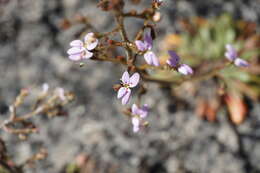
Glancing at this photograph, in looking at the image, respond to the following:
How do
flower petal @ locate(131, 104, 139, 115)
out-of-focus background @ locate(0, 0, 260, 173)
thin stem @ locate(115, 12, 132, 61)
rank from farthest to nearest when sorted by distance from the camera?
out-of-focus background @ locate(0, 0, 260, 173) → flower petal @ locate(131, 104, 139, 115) → thin stem @ locate(115, 12, 132, 61)

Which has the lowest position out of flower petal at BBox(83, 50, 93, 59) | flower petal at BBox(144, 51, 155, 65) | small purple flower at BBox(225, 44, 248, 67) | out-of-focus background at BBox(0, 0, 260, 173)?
out-of-focus background at BBox(0, 0, 260, 173)

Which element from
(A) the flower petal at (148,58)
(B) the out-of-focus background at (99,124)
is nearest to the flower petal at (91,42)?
(A) the flower petal at (148,58)

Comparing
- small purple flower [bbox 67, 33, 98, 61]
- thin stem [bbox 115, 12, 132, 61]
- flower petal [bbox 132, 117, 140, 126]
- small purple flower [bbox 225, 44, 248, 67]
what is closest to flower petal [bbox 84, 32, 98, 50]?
small purple flower [bbox 67, 33, 98, 61]

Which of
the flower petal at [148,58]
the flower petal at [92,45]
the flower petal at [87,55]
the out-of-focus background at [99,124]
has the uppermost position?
the flower petal at [92,45]

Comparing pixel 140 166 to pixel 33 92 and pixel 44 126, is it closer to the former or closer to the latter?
pixel 44 126

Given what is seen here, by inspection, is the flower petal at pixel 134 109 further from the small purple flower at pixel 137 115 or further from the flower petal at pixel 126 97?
the flower petal at pixel 126 97

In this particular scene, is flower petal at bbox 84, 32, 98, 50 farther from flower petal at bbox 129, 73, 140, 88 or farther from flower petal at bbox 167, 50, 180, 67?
flower petal at bbox 167, 50, 180, 67

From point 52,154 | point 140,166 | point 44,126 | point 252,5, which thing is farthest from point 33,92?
point 252,5

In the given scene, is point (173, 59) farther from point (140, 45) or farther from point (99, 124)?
point (99, 124)

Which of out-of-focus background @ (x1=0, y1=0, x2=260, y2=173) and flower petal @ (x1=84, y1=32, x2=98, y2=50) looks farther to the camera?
out-of-focus background @ (x1=0, y1=0, x2=260, y2=173)
